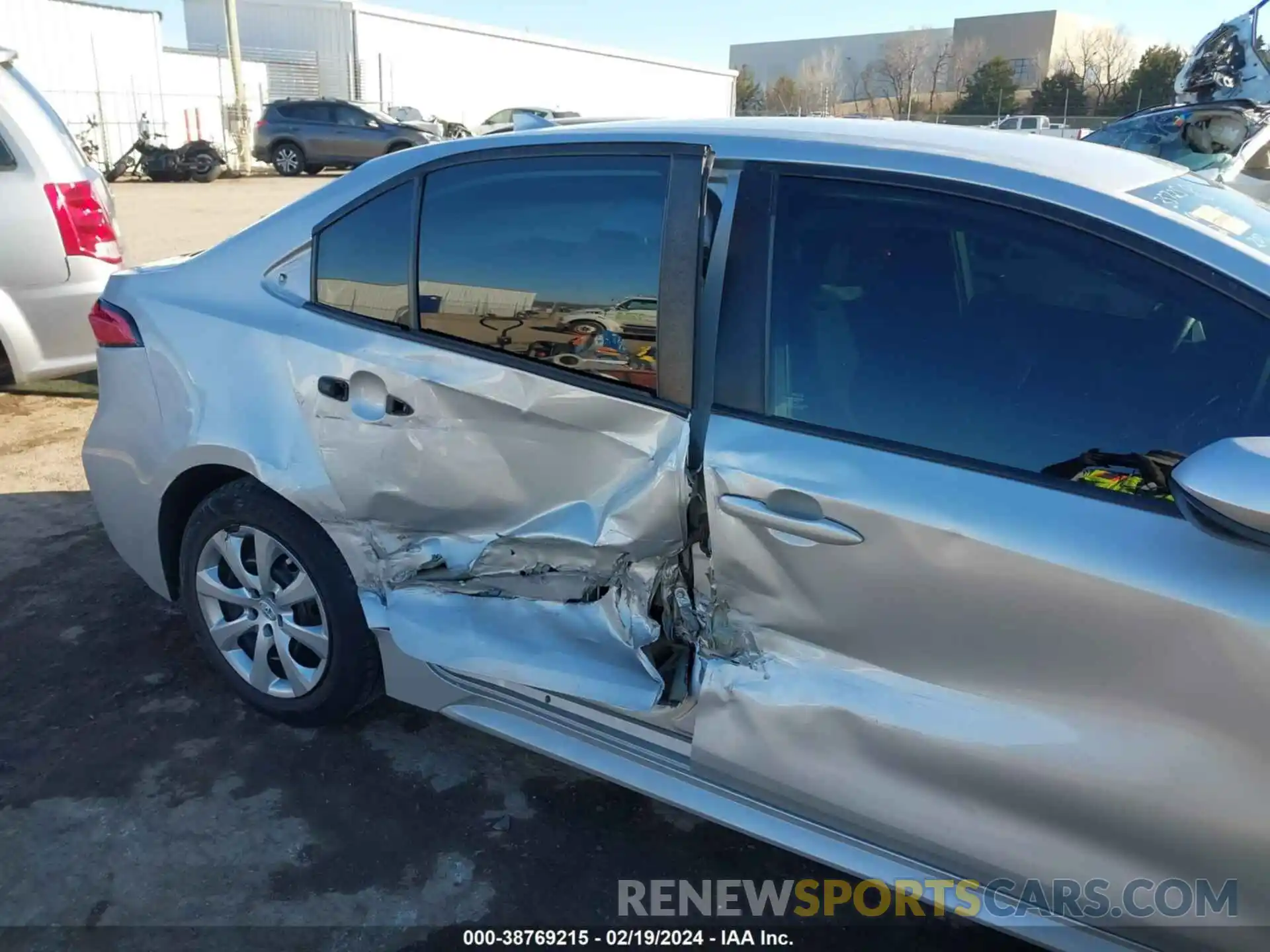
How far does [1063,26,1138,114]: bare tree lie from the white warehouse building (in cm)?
2340

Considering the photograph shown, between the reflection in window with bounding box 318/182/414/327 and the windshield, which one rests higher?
the windshield

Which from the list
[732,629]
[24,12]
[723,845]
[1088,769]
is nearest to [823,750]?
[732,629]

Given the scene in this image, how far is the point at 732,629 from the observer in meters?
2.11

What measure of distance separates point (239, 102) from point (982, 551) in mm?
29792

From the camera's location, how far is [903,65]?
70.5m

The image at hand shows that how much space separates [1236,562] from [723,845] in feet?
4.71

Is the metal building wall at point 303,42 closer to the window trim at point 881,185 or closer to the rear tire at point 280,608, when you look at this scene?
the rear tire at point 280,608

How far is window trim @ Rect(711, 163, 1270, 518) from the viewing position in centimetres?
174

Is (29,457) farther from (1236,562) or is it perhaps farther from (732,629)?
(1236,562)

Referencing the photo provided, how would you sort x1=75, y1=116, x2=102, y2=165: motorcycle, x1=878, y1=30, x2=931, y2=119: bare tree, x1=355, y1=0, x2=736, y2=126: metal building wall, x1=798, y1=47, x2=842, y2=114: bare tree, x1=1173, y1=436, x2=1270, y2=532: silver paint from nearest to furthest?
1. x1=1173, y1=436, x2=1270, y2=532: silver paint
2. x1=75, y1=116, x2=102, y2=165: motorcycle
3. x1=355, y1=0, x2=736, y2=126: metal building wall
4. x1=798, y1=47, x2=842, y2=114: bare tree
5. x1=878, y1=30, x2=931, y2=119: bare tree

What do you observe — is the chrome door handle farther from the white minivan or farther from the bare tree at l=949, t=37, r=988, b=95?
the bare tree at l=949, t=37, r=988, b=95

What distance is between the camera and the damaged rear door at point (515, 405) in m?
2.21

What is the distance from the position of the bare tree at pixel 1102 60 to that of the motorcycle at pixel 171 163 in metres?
44.8

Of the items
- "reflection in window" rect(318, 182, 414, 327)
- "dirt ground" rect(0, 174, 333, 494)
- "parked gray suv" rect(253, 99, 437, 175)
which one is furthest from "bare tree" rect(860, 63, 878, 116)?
"reflection in window" rect(318, 182, 414, 327)
